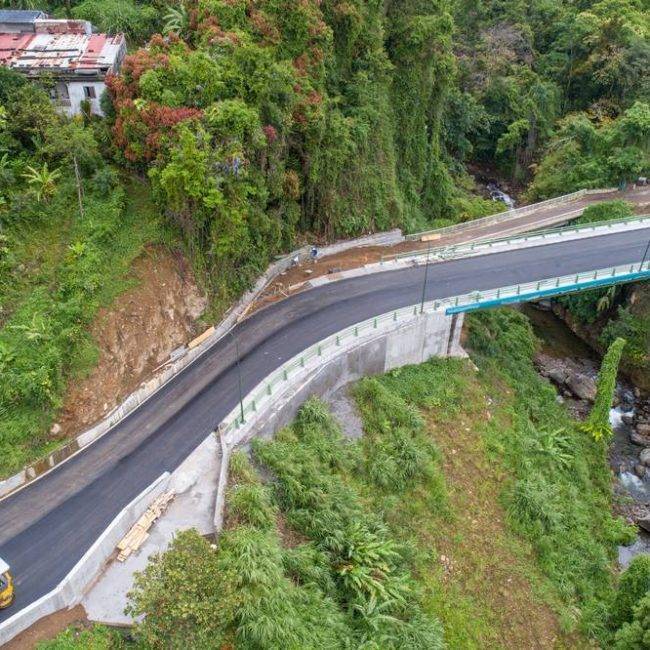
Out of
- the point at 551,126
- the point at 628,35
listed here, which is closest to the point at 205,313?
the point at 551,126

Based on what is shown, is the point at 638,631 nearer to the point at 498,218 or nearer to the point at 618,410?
the point at 618,410

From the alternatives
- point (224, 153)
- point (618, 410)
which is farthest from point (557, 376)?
point (224, 153)

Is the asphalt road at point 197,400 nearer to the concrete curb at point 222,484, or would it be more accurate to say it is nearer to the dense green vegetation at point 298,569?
the concrete curb at point 222,484

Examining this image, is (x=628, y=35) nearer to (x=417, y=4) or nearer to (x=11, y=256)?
(x=417, y=4)

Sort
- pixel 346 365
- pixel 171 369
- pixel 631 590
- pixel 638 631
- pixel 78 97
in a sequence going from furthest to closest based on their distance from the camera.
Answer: pixel 78 97, pixel 346 365, pixel 171 369, pixel 631 590, pixel 638 631

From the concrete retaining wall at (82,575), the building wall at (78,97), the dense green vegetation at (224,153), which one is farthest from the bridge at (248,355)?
the building wall at (78,97)

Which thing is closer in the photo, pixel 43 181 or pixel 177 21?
pixel 43 181
